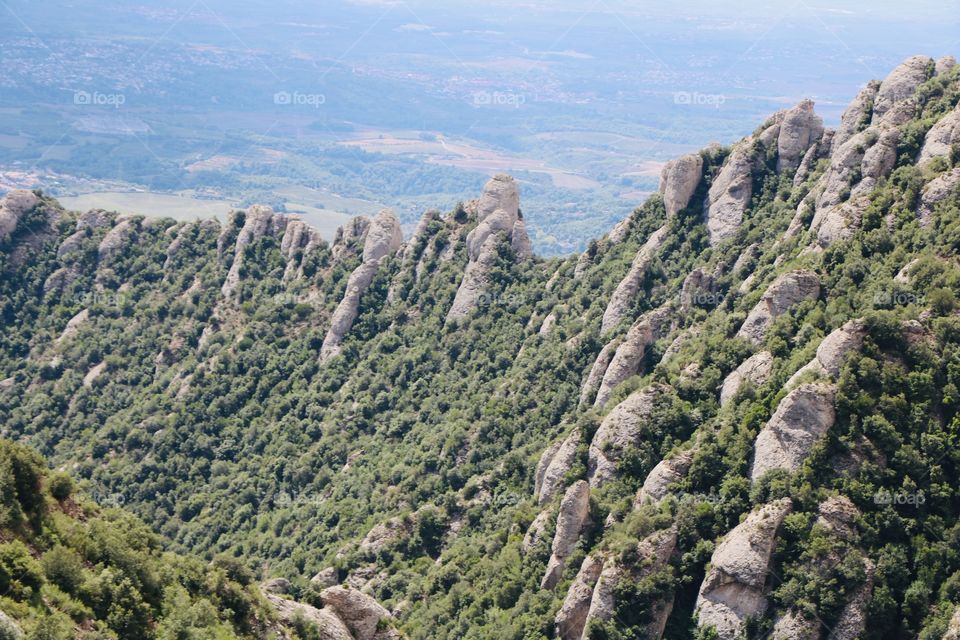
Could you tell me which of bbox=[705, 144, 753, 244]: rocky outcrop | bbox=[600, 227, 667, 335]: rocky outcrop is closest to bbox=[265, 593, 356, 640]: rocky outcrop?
bbox=[600, 227, 667, 335]: rocky outcrop

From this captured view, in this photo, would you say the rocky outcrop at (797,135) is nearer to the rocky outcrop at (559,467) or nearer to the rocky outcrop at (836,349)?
the rocky outcrop at (836,349)

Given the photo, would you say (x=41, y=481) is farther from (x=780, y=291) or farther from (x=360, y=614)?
(x=780, y=291)

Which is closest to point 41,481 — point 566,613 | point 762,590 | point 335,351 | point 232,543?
point 566,613

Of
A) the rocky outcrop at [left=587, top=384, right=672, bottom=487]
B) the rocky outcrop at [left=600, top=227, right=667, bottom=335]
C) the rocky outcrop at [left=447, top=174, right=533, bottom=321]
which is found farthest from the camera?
the rocky outcrop at [left=447, top=174, right=533, bottom=321]

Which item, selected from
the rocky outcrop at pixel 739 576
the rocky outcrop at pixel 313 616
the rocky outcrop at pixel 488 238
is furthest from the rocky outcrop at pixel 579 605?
the rocky outcrop at pixel 488 238

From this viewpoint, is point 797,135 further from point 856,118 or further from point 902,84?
point 902,84

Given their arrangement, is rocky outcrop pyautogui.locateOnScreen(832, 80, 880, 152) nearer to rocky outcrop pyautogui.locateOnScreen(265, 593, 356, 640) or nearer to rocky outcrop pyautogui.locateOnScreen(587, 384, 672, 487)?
rocky outcrop pyautogui.locateOnScreen(587, 384, 672, 487)
